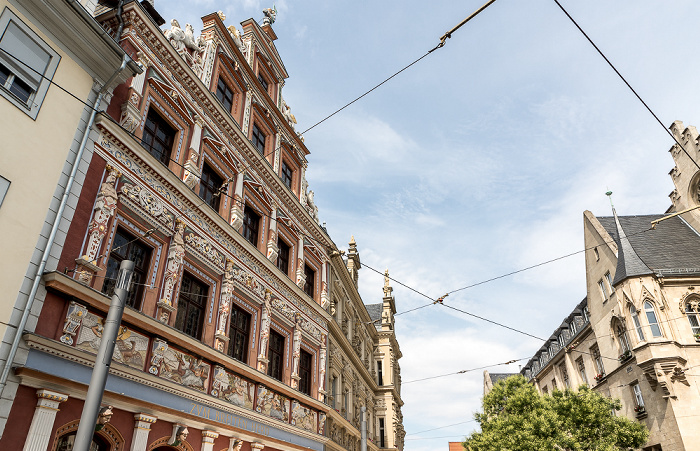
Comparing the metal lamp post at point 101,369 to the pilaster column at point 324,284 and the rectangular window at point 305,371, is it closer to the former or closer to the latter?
the rectangular window at point 305,371

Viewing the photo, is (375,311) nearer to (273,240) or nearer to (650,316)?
(650,316)

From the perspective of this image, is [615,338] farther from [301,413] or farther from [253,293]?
[253,293]

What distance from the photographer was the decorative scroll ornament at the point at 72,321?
28.0ft

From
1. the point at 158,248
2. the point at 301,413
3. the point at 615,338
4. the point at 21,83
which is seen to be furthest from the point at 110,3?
the point at 615,338

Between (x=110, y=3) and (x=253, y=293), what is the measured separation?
9.91 metres

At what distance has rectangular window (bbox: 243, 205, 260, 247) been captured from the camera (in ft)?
53.7

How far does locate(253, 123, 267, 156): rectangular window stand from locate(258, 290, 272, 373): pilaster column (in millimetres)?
6198

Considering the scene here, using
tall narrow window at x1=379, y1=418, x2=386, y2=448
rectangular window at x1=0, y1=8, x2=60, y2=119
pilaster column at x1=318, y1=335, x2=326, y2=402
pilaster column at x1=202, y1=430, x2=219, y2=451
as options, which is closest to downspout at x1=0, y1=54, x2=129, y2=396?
rectangular window at x1=0, y1=8, x2=60, y2=119

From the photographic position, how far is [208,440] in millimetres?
11633

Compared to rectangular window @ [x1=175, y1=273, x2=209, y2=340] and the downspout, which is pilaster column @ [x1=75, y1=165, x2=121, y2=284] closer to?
the downspout

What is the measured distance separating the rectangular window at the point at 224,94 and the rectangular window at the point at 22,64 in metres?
7.10

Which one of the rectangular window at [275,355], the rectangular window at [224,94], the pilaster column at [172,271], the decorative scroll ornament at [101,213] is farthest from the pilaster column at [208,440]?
the rectangular window at [224,94]

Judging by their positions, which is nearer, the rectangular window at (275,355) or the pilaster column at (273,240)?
the rectangular window at (275,355)

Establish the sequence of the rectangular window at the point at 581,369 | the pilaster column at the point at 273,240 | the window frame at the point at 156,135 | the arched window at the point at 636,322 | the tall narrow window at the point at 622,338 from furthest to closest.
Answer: the rectangular window at the point at 581,369 < the tall narrow window at the point at 622,338 < the arched window at the point at 636,322 < the pilaster column at the point at 273,240 < the window frame at the point at 156,135
